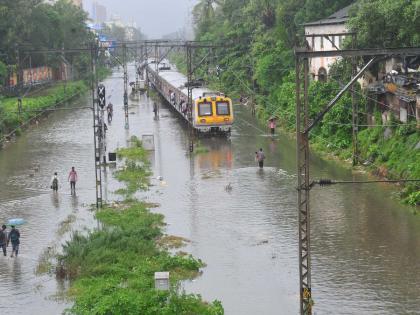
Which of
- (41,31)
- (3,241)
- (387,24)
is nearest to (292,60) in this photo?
(387,24)

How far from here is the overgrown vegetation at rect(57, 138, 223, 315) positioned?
16672mm

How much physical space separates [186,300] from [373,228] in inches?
352

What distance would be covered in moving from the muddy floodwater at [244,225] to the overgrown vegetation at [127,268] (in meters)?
0.61

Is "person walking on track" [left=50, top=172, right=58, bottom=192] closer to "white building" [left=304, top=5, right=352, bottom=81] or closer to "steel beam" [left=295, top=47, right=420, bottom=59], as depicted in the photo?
"steel beam" [left=295, top=47, right=420, bottom=59]

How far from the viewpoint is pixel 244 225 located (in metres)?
25.0

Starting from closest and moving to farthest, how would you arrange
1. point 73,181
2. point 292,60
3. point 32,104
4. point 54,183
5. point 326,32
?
point 73,181 → point 54,183 → point 326,32 → point 292,60 → point 32,104

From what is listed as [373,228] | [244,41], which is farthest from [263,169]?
[244,41]

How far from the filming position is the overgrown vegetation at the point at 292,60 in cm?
3338

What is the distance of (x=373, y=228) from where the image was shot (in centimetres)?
2423

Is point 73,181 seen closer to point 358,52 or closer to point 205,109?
point 205,109

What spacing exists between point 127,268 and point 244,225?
5798 mm

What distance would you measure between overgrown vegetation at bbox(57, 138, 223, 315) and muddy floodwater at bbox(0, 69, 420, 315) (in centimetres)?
61

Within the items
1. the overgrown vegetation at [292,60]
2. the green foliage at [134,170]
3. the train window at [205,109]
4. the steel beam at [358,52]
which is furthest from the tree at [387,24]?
the steel beam at [358,52]

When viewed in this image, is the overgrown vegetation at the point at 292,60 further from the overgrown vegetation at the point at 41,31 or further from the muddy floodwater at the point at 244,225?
the overgrown vegetation at the point at 41,31
